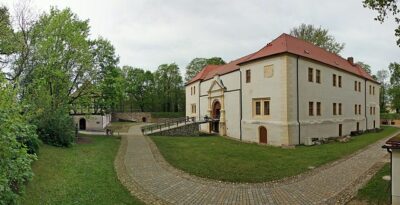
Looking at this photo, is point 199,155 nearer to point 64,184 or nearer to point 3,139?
point 64,184

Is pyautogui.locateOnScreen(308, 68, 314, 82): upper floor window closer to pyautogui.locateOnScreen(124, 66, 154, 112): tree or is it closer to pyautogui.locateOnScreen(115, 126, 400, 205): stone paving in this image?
pyautogui.locateOnScreen(115, 126, 400, 205): stone paving

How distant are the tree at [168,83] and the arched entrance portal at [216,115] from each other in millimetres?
32070

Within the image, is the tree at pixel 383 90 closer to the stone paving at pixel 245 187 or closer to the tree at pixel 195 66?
the tree at pixel 195 66

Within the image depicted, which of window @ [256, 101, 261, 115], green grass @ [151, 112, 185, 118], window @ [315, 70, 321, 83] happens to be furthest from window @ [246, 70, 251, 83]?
green grass @ [151, 112, 185, 118]

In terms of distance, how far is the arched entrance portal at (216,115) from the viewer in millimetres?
34031

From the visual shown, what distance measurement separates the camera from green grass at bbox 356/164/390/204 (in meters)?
8.36

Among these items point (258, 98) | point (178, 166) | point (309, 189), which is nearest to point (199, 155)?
point (178, 166)

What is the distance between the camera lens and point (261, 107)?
24844 mm

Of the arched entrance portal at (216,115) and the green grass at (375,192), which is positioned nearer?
the green grass at (375,192)

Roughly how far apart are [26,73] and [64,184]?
15.3 meters

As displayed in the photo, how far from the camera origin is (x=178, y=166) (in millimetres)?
14031

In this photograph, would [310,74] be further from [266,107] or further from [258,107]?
[258,107]

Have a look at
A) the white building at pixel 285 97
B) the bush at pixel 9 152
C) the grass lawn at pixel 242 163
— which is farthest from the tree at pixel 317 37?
the bush at pixel 9 152

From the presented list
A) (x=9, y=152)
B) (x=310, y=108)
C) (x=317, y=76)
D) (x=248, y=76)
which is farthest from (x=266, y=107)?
(x=9, y=152)
